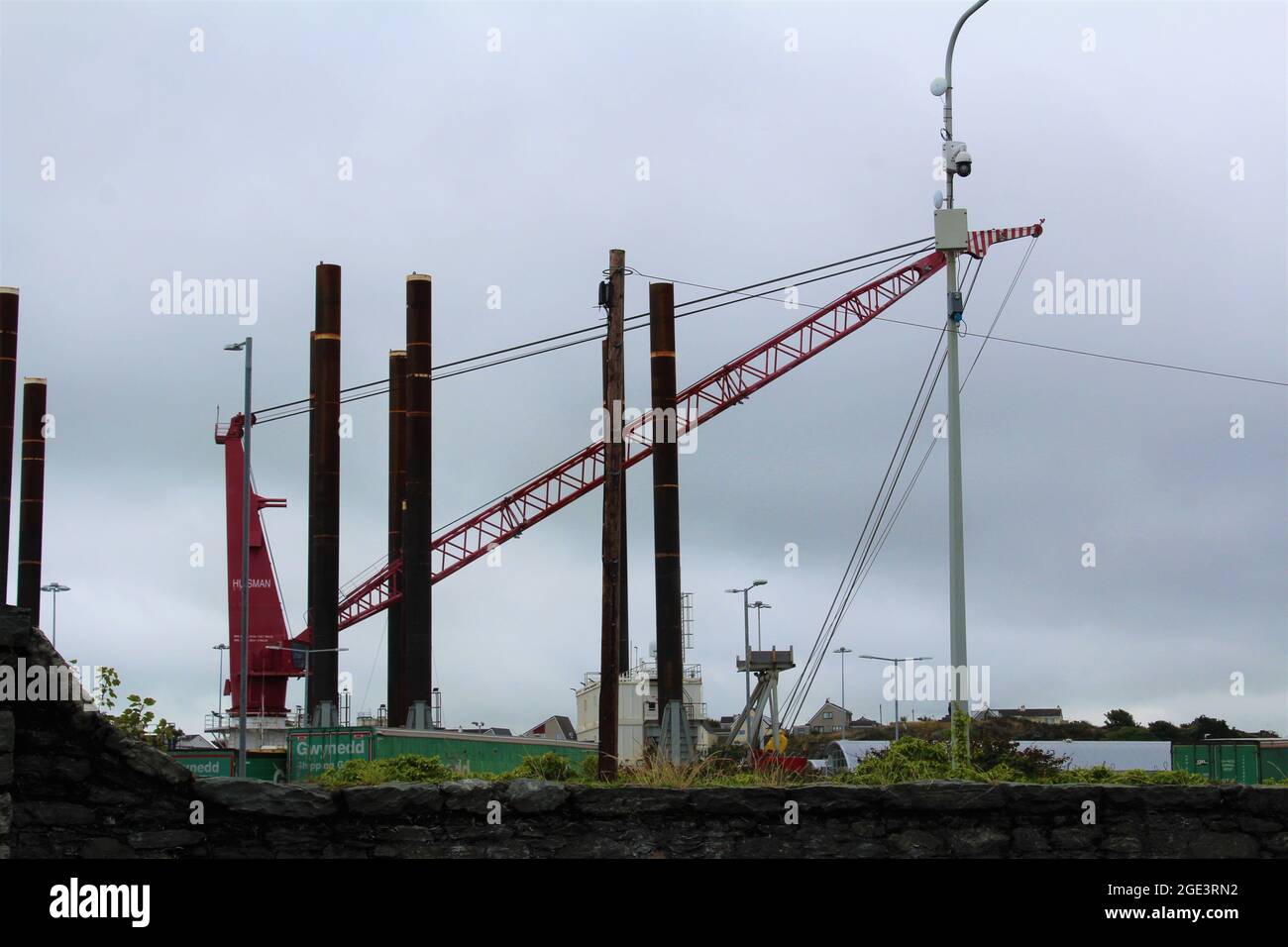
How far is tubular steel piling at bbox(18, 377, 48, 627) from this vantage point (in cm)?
4822

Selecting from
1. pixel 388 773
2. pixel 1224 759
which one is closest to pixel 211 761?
pixel 1224 759

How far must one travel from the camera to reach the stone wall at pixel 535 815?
977cm

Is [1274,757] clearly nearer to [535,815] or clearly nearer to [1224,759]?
[1224,759]

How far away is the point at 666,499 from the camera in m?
A: 34.8

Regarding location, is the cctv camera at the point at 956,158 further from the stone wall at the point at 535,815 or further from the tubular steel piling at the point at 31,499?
the tubular steel piling at the point at 31,499

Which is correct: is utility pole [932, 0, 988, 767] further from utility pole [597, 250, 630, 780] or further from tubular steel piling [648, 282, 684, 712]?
tubular steel piling [648, 282, 684, 712]

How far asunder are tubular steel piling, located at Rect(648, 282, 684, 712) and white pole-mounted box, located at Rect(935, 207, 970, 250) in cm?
1472

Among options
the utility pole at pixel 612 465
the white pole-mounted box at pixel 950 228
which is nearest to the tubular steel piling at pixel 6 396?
the utility pole at pixel 612 465

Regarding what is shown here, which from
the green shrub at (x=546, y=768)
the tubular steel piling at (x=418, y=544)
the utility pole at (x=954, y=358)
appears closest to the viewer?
the green shrub at (x=546, y=768)

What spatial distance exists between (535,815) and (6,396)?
43329mm

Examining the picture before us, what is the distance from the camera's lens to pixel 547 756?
50.6ft

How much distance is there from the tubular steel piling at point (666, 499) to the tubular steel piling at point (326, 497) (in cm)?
944
